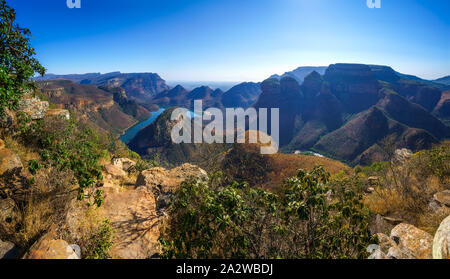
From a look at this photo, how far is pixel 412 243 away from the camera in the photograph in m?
3.83

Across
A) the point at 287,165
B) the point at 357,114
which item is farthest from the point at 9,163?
the point at 357,114

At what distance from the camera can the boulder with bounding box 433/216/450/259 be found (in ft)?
9.05

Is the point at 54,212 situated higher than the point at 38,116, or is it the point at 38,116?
the point at 38,116

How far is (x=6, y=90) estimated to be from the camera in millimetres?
4789

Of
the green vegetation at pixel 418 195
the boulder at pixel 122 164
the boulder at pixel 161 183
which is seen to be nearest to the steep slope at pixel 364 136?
the green vegetation at pixel 418 195

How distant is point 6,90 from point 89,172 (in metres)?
2.83

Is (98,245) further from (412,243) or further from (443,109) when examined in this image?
(443,109)

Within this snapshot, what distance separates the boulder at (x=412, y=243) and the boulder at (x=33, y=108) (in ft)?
34.6

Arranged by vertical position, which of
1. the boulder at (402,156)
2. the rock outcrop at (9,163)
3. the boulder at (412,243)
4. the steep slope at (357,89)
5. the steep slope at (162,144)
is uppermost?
the steep slope at (357,89)

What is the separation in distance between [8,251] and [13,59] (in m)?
5.21

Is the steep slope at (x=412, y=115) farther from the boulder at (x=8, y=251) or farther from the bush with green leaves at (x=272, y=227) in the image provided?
the boulder at (x=8, y=251)

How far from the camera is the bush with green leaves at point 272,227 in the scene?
3244 millimetres
